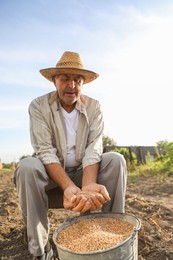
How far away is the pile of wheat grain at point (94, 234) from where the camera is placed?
5.83 feet

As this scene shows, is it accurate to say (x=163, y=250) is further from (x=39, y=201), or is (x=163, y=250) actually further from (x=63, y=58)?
(x=63, y=58)

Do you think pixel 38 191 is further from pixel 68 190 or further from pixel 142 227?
pixel 142 227

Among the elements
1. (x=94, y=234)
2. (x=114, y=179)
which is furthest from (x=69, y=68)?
(x=94, y=234)

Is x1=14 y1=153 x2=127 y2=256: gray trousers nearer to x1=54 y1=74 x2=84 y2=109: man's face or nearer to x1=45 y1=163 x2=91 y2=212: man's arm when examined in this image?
x1=45 y1=163 x2=91 y2=212: man's arm

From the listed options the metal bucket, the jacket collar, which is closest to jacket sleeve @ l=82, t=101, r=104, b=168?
the jacket collar

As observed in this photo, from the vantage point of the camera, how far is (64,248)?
1.73 m

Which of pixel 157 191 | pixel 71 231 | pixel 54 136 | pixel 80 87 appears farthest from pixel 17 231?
pixel 157 191

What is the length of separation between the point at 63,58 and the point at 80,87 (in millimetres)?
348

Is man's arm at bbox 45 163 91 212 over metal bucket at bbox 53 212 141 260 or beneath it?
over

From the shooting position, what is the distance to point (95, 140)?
2.76 metres

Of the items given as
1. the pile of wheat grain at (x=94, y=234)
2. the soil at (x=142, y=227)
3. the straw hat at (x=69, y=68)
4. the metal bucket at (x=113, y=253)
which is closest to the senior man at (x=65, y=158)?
the straw hat at (x=69, y=68)

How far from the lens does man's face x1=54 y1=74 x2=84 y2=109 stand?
265cm

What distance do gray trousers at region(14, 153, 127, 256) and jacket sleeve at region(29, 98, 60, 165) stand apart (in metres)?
0.10

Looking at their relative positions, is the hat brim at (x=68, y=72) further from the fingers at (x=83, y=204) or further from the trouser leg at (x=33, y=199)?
the fingers at (x=83, y=204)
